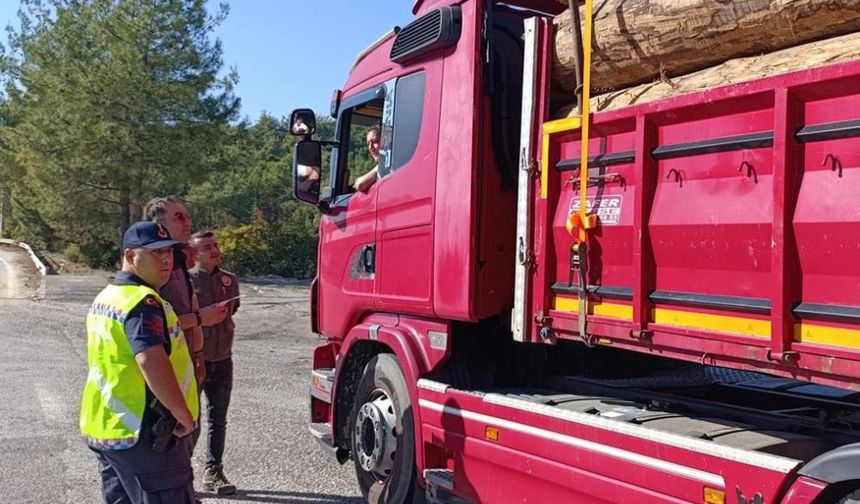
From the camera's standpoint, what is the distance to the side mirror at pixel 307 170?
5273 mm

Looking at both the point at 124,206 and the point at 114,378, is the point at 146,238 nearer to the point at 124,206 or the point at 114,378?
the point at 114,378

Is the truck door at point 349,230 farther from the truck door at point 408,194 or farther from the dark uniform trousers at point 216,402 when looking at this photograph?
the dark uniform trousers at point 216,402

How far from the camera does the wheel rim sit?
4.43 metres

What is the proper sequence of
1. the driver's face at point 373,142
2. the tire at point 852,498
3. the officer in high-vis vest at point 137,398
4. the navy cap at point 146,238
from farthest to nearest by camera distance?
the driver's face at point 373,142 → the navy cap at point 146,238 → the officer in high-vis vest at point 137,398 → the tire at point 852,498

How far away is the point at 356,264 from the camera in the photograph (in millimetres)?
4988

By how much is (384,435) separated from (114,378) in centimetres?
175

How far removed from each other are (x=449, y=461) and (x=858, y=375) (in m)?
2.25

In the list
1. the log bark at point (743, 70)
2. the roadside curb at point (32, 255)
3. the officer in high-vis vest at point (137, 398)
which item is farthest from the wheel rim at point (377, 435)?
the roadside curb at point (32, 255)

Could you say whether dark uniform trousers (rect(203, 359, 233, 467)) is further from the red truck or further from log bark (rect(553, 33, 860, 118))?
log bark (rect(553, 33, 860, 118))

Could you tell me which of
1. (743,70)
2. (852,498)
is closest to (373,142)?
(743,70)

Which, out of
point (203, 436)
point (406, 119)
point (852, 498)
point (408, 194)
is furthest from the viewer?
point (203, 436)

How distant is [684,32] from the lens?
2.93 m

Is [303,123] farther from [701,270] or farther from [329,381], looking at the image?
[701,270]

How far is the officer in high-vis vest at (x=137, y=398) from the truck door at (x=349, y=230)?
1778 millimetres
